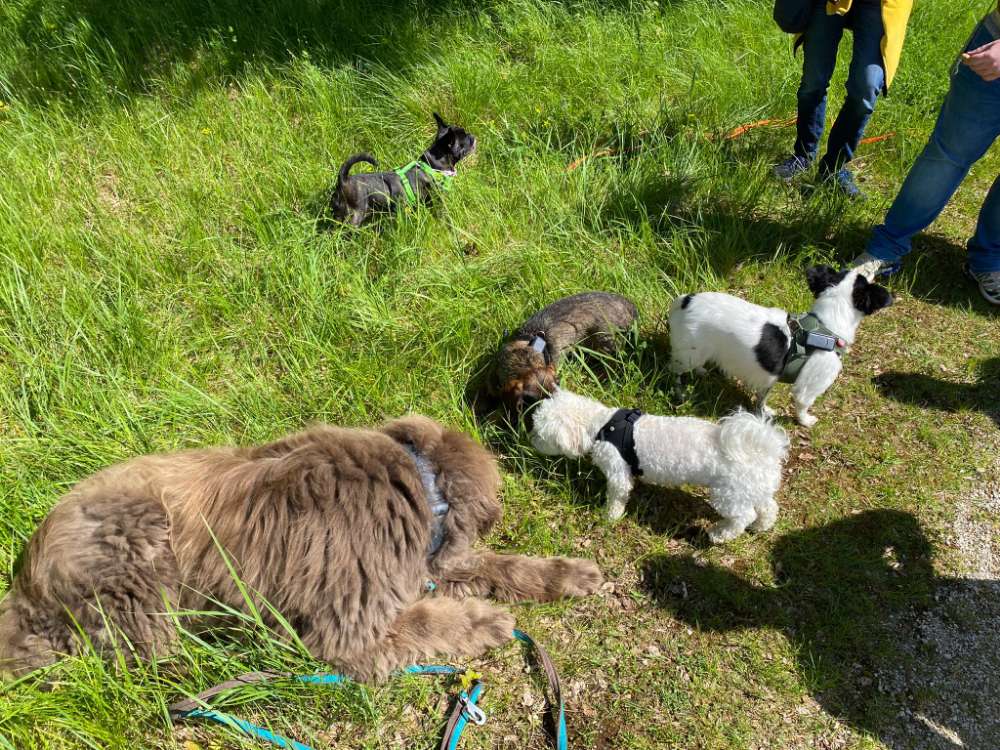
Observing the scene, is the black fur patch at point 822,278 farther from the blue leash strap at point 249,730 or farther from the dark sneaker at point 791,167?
the blue leash strap at point 249,730

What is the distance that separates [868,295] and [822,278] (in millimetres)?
258

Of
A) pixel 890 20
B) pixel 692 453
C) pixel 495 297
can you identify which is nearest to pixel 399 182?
pixel 495 297

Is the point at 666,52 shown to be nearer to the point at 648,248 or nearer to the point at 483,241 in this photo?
the point at 648,248

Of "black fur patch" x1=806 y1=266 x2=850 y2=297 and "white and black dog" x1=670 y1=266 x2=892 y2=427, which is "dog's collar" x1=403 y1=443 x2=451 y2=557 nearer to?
"white and black dog" x1=670 y1=266 x2=892 y2=427

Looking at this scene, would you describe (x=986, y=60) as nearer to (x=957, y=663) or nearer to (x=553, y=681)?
(x=957, y=663)

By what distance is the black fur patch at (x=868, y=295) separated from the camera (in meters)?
3.41

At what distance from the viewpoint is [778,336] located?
3260mm

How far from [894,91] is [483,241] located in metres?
4.23

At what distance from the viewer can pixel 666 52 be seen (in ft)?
19.1

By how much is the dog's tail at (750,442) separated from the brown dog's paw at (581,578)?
2.67 ft

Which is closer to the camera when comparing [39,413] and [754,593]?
[754,593]

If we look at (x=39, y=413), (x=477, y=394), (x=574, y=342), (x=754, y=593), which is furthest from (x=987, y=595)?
(x=39, y=413)

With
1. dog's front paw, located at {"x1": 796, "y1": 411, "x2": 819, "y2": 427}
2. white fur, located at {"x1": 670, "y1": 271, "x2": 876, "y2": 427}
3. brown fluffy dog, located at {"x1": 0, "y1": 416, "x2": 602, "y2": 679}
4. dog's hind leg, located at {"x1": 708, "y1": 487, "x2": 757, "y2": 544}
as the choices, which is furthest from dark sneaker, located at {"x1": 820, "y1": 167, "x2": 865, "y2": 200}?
brown fluffy dog, located at {"x1": 0, "y1": 416, "x2": 602, "y2": 679}

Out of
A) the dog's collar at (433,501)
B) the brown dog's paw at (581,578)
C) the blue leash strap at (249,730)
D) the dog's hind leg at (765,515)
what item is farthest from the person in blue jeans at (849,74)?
the blue leash strap at (249,730)
